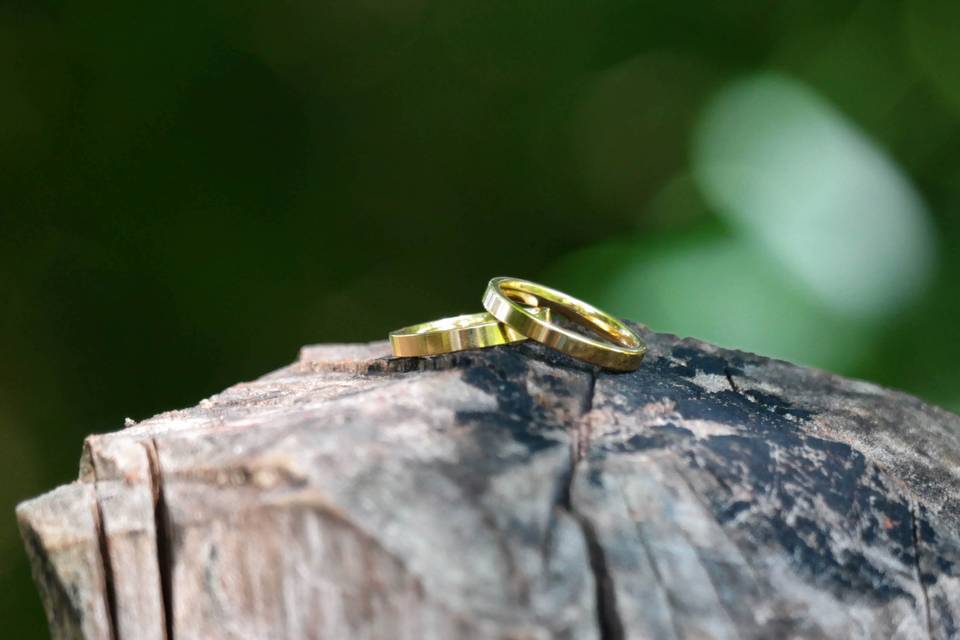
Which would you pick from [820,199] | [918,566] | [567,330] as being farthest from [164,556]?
[820,199]

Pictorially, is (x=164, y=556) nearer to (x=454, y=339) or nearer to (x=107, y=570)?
(x=107, y=570)

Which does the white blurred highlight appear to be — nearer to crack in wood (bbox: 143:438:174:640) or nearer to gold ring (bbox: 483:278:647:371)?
gold ring (bbox: 483:278:647:371)

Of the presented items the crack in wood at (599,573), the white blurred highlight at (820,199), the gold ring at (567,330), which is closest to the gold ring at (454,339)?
the gold ring at (567,330)

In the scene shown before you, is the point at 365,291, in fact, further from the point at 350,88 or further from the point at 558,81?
the point at 558,81

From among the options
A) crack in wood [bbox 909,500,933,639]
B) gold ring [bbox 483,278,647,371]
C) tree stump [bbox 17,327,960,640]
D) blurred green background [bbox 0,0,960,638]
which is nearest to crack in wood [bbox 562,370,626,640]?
tree stump [bbox 17,327,960,640]

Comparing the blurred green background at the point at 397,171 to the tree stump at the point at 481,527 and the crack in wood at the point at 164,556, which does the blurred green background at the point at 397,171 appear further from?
the crack in wood at the point at 164,556

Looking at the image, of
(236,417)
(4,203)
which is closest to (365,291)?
(4,203)
